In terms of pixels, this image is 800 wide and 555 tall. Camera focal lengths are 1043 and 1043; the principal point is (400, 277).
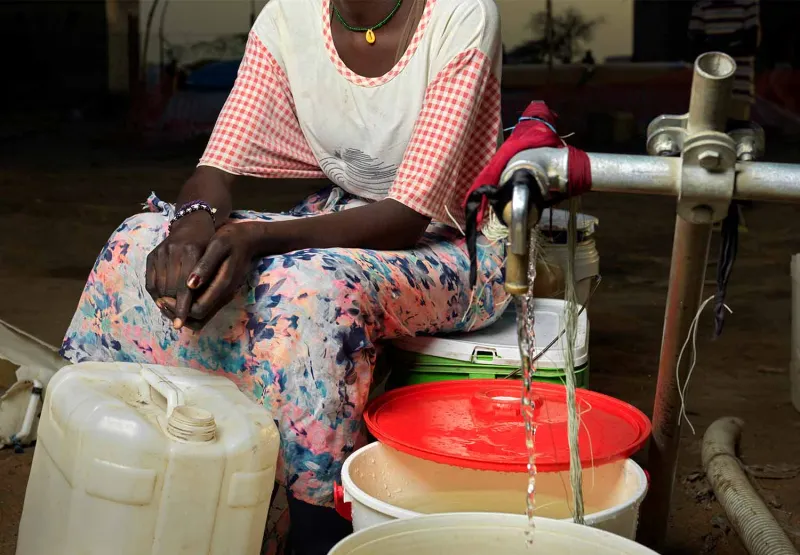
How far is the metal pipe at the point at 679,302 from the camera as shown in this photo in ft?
4.18

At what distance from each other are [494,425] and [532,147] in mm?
713

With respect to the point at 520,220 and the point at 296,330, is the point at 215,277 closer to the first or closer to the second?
the point at 296,330

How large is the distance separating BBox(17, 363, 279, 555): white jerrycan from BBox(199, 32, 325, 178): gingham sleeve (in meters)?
0.82

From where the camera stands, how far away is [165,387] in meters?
1.77

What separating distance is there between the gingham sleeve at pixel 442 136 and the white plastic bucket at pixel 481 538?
82 cm

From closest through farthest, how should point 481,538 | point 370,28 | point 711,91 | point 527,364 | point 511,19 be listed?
1. point 711,91
2. point 527,364
3. point 481,538
4. point 370,28
5. point 511,19

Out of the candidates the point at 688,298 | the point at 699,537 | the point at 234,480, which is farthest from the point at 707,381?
the point at 234,480

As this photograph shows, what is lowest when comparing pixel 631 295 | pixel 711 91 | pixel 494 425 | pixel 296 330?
pixel 631 295

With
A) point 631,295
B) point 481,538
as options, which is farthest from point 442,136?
point 631,295

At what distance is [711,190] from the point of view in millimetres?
1232

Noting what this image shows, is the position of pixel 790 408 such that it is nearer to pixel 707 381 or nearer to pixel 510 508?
pixel 707 381

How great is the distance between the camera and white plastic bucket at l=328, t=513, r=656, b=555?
4.71ft

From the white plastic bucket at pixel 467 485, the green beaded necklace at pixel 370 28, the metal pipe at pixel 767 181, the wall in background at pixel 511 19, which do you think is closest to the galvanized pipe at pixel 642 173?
the metal pipe at pixel 767 181

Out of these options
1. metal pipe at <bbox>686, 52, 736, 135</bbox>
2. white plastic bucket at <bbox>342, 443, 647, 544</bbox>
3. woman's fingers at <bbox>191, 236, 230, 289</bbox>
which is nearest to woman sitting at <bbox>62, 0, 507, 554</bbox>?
woman's fingers at <bbox>191, 236, 230, 289</bbox>
